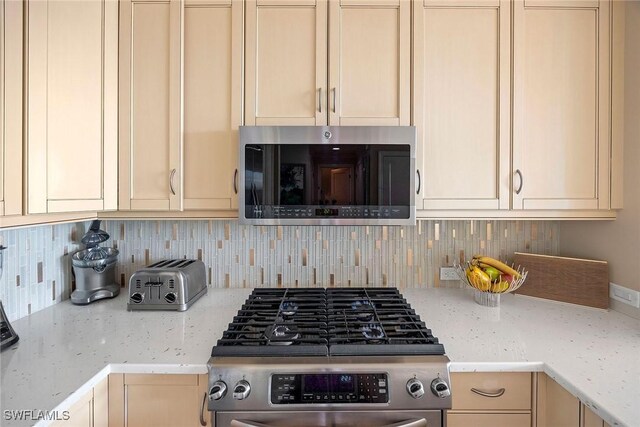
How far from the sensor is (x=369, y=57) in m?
1.50

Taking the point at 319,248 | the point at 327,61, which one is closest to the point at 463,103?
the point at 327,61

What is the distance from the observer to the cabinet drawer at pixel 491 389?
110cm

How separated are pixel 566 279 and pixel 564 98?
811 mm

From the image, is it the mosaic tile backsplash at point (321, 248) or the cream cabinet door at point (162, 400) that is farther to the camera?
the mosaic tile backsplash at point (321, 248)

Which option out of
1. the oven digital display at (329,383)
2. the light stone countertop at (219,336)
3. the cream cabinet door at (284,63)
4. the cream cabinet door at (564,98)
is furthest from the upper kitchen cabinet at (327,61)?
the oven digital display at (329,383)

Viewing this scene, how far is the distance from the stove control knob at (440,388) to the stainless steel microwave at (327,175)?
0.62 m

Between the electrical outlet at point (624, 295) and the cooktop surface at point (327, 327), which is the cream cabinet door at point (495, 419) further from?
the electrical outlet at point (624, 295)

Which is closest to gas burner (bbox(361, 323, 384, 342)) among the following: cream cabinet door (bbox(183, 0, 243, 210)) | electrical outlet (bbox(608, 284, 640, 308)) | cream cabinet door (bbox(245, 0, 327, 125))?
cream cabinet door (bbox(183, 0, 243, 210))

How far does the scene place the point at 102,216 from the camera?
5.12ft

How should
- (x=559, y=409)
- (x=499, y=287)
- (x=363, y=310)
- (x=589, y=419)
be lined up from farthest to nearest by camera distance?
(x=499, y=287), (x=363, y=310), (x=559, y=409), (x=589, y=419)

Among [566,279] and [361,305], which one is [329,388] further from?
[566,279]

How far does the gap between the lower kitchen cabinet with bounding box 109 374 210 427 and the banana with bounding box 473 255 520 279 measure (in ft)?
4.28

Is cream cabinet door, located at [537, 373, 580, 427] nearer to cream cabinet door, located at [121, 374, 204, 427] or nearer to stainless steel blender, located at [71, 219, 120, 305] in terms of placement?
cream cabinet door, located at [121, 374, 204, 427]

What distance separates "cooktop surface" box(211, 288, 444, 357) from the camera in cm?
109
